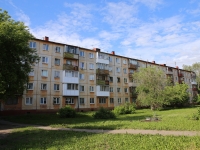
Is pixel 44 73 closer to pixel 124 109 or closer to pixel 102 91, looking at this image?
pixel 102 91

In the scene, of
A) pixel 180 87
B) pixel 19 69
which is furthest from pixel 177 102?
pixel 19 69

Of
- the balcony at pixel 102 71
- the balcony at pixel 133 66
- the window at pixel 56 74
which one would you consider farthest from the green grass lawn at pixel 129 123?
the balcony at pixel 133 66

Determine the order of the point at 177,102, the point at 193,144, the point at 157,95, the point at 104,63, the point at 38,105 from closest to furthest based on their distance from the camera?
the point at 193,144 < the point at 38,105 < the point at 157,95 < the point at 104,63 < the point at 177,102

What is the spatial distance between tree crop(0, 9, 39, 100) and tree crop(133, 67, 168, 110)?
27.1m

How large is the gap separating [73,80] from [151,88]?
1669cm

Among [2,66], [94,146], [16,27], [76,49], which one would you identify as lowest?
[94,146]

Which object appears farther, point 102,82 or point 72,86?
point 102,82

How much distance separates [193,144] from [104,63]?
36.7 m

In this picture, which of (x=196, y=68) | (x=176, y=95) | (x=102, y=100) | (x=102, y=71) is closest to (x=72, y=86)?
(x=102, y=71)

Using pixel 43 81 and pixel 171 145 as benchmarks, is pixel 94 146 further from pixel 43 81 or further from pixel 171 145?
pixel 43 81

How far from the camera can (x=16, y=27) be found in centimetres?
1650

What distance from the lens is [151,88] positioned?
39.2 m

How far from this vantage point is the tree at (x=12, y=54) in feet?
50.3

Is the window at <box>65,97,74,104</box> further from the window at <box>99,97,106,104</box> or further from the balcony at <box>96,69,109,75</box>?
the balcony at <box>96,69,109,75</box>
